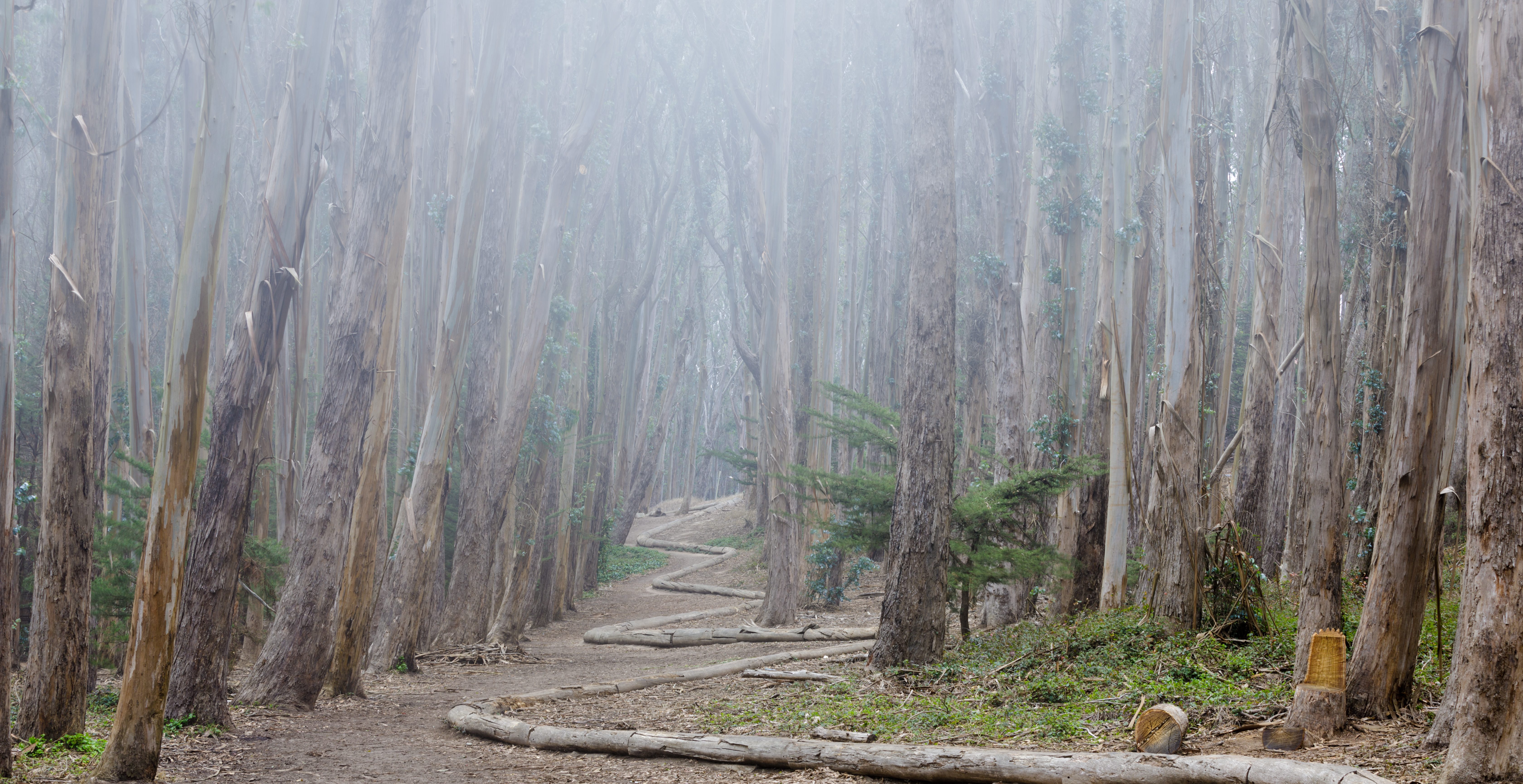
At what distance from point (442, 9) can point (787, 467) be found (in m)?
7.48

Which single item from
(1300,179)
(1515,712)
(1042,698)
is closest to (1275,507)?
(1300,179)

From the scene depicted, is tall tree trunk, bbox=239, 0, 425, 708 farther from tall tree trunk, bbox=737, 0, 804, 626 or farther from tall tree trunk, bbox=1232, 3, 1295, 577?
tall tree trunk, bbox=1232, 3, 1295, 577

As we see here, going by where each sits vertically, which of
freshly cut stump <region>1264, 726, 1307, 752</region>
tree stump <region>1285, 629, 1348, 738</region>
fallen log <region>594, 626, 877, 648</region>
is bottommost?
fallen log <region>594, 626, 877, 648</region>

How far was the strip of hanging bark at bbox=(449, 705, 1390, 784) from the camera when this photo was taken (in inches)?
148

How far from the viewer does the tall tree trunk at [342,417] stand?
7.98m

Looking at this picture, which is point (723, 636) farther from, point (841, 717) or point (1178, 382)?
point (1178, 382)

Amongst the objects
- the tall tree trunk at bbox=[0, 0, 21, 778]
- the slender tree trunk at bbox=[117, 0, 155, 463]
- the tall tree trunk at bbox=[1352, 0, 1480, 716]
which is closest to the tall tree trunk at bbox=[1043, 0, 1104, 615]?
the tall tree trunk at bbox=[1352, 0, 1480, 716]

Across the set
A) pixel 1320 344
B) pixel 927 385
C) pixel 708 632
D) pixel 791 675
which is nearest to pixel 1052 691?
pixel 791 675

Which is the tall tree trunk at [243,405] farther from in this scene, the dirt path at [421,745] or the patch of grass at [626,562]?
the patch of grass at [626,562]

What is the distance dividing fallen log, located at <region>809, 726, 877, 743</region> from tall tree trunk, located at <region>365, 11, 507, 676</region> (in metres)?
6.27

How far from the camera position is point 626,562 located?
79.3 feet

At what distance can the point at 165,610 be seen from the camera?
475cm

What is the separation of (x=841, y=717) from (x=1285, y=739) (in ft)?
8.62

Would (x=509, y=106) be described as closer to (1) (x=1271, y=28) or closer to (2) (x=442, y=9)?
(2) (x=442, y=9)
